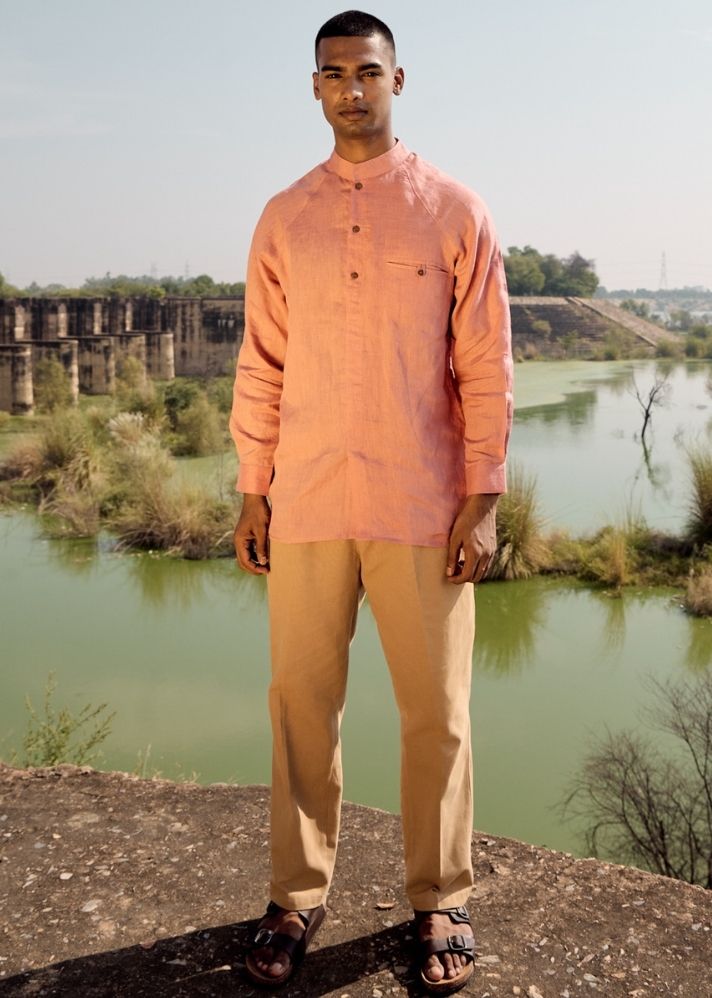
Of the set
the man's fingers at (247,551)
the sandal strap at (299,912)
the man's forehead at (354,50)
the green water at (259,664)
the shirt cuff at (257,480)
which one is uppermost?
the man's forehead at (354,50)

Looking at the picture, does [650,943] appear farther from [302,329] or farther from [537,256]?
[537,256]

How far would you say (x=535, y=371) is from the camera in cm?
3428

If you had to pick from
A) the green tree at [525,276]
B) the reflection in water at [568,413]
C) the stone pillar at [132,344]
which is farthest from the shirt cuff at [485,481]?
the green tree at [525,276]

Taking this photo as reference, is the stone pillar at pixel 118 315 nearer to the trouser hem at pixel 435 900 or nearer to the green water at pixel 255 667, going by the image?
the green water at pixel 255 667

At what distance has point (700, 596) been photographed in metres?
9.05

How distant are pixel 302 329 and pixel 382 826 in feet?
4.28

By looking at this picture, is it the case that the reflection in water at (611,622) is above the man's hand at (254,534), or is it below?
below

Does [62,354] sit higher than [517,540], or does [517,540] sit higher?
[62,354]

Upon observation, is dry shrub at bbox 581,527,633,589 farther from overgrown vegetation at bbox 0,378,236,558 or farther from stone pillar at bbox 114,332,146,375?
stone pillar at bbox 114,332,146,375

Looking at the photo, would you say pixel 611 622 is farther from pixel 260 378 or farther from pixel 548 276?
pixel 548 276

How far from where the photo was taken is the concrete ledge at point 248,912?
199 cm

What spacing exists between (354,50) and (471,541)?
0.85m

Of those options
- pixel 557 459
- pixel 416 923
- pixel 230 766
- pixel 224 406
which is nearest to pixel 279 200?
pixel 416 923

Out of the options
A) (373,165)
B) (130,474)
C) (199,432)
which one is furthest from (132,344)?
(373,165)
